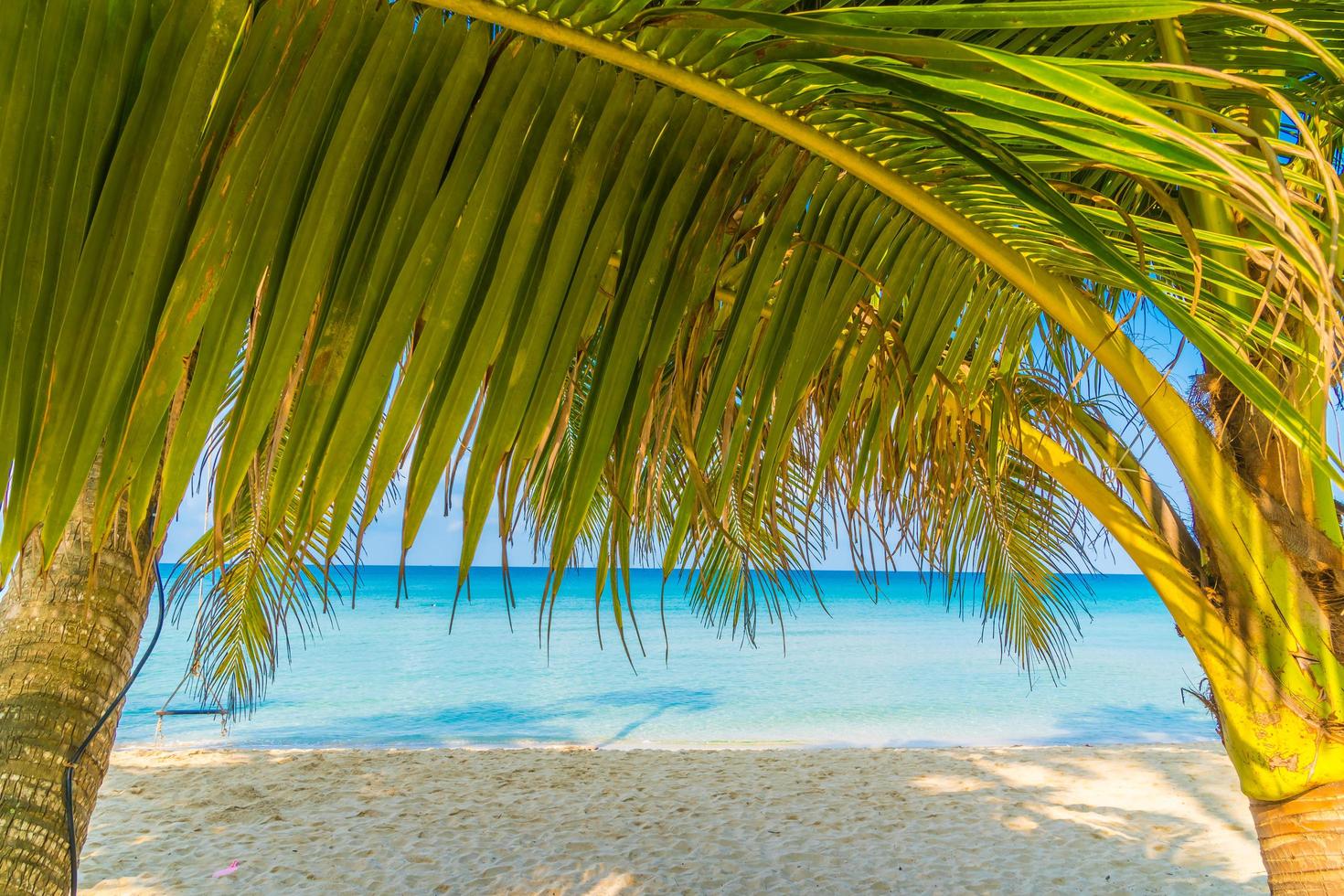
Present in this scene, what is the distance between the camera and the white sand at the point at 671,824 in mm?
4203

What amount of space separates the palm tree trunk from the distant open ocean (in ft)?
15.9

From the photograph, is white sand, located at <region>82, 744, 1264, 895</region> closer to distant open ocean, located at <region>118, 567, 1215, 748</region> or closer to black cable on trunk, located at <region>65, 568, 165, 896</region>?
distant open ocean, located at <region>118, 567, 1215, 748</region>

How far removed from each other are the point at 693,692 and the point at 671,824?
35.1 feet

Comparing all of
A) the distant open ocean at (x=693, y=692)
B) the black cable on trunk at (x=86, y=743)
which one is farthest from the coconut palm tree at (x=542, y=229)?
the distant open ocean at (x=693, y=692)

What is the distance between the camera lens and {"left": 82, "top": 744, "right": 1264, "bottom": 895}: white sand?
4.20 m

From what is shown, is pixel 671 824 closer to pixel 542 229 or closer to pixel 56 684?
pixel 56 684

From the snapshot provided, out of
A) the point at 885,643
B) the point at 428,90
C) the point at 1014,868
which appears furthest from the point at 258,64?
the point at 885,643

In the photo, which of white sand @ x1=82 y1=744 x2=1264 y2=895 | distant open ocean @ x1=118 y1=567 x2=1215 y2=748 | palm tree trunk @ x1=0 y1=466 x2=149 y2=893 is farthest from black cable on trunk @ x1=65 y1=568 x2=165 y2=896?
distant open ocean @ x1=118 y1=567 x2=1215 y2=748

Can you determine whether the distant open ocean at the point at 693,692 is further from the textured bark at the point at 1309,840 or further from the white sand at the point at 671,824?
the textured bark at the point at 1309,840

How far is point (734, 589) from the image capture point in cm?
362

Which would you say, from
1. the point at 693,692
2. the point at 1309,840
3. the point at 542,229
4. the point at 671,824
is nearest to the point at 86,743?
the point at 542,229

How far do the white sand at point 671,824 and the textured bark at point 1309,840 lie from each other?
334 cm

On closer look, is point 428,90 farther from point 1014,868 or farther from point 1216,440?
point 1014,868

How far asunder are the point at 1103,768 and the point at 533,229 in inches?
299
